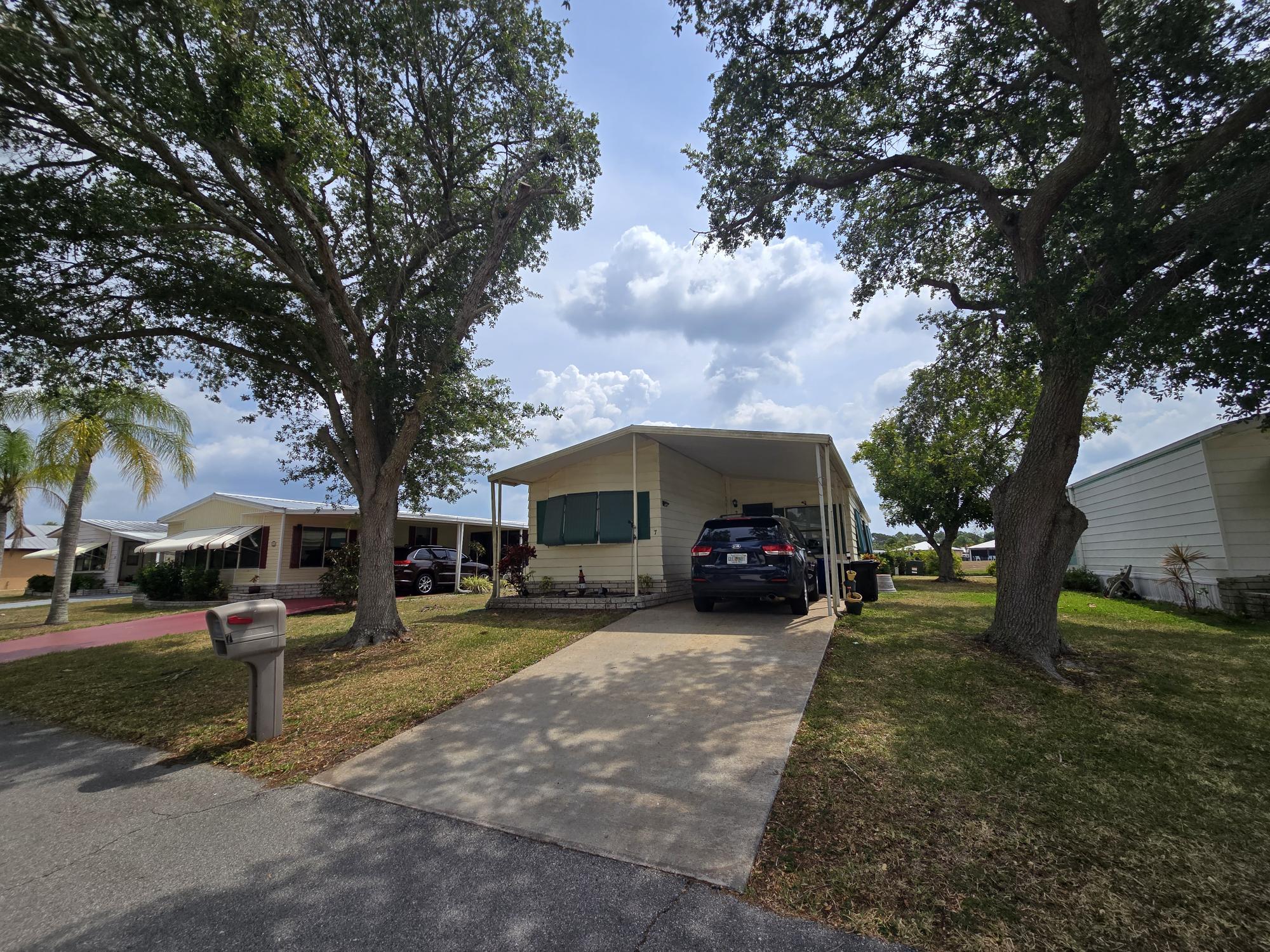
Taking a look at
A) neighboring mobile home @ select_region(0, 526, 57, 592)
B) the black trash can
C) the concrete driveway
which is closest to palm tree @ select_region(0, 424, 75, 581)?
neighboring mobile home @ select_region(0, 526, 57, 592)

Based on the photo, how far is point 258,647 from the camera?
4289mm

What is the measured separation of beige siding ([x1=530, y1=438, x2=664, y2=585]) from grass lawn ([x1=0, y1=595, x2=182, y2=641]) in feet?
32.9

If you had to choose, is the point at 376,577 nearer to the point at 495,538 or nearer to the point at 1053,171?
the point at 495,538

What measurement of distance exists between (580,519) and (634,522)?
1664 millimetres

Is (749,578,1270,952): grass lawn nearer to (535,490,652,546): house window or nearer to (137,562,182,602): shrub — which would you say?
(535,490,652,546): house window

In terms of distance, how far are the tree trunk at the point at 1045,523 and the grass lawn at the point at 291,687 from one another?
5574 millimetres

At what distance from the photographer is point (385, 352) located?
882 cm

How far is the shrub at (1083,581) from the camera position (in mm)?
14875

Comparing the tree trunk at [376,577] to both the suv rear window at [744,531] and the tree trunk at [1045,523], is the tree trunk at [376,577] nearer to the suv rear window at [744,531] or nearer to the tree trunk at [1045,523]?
the suv rear window at [744,531]

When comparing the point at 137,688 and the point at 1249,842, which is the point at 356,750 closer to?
the point at 137,688

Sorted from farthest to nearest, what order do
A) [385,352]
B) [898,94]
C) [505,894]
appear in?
1. [385,352]
2. [898,94]
3. [505,894]

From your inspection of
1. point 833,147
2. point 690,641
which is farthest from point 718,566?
point 833,147

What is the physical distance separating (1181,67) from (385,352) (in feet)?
37.5

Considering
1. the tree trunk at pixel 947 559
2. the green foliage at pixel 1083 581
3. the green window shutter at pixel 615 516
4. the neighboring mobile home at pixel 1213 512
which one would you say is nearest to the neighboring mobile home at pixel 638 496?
the green window shutter at pixel 615 516
